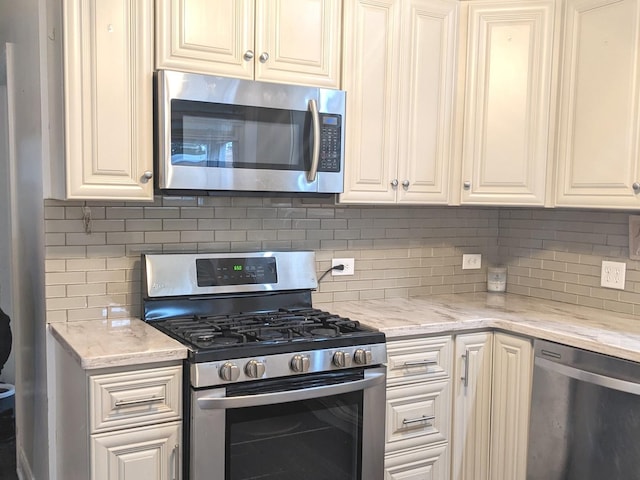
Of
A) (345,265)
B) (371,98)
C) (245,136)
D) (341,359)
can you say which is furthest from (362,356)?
(371,98)

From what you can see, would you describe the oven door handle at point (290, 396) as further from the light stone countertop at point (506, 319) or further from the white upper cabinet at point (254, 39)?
the white upper cabinet at point (254, 39)

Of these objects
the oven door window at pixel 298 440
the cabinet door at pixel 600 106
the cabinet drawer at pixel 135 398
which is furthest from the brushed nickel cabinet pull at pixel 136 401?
the cabinet door at pixel 600 106

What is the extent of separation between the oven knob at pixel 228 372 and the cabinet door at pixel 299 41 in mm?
1046

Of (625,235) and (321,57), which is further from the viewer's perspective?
(625,235)

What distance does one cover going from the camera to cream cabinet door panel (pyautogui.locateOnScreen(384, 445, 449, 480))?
2418mm

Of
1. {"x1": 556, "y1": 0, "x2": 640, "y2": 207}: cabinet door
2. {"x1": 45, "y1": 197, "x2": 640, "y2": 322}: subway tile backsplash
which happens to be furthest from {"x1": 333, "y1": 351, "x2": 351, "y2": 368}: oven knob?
{"x1": 556, "y1": 0, "x2": 640, "y2": 207}: cabinet door

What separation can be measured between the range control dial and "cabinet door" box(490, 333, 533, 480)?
88 centimetres

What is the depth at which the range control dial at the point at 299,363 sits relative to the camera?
6.71ft

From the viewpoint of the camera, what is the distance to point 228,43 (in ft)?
7.39

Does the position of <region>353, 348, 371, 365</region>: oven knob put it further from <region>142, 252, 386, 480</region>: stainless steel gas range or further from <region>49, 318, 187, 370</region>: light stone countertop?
<region>49, 318, 187, 370</region>: light stone countertop

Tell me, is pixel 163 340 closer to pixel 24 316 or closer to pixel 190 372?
pixel 190 372

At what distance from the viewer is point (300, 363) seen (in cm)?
205

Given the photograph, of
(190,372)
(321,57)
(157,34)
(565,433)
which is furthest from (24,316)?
(565,433)

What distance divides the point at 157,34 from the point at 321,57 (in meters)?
0.63
